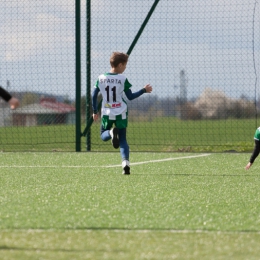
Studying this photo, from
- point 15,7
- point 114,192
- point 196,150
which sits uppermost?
point 15,7

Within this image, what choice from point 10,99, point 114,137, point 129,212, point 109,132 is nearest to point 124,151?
point 114,137

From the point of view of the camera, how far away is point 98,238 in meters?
4.33

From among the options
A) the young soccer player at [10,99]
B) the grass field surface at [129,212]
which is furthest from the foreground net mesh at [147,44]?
the young soccer player at [10,99]

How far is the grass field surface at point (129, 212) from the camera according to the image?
13.2 ft

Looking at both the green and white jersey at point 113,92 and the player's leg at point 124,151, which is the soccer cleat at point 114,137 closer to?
the player's leg at point 124,151

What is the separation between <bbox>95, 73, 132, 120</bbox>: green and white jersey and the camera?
8.80 meters

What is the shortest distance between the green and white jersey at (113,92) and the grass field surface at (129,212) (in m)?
0.75

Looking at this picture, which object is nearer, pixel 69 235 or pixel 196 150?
pixel 69 235

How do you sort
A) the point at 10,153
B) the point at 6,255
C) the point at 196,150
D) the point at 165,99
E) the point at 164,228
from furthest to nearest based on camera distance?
1. the point at 165,99
2. the point at 196,150
3. the point at 10,153
4. the point at 164,228
5. the point at 6,255

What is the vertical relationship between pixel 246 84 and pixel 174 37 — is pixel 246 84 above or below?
below

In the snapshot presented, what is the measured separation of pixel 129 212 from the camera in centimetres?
535

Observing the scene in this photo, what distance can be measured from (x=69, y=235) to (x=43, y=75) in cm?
925

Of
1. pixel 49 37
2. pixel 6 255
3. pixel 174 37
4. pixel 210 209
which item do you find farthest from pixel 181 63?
pixel 6 255

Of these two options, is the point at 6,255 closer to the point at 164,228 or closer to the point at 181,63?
the point at 164,228
